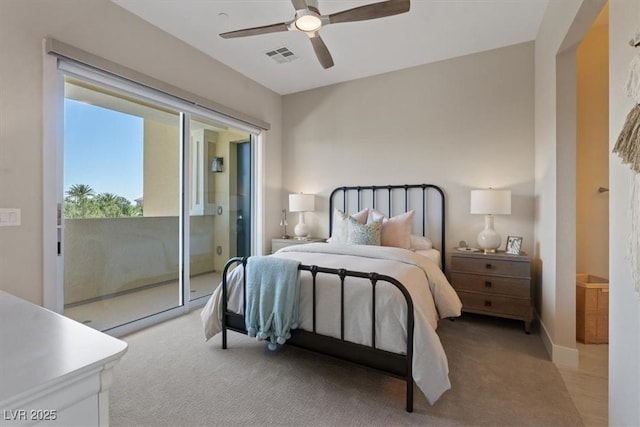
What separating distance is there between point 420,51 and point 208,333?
3.59 m

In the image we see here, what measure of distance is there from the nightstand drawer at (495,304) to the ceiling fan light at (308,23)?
2749mm

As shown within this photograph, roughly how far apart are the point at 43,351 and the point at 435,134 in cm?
375

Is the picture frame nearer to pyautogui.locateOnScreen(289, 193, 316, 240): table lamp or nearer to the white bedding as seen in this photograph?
the white bedding

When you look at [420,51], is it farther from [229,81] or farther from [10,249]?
[10,249]

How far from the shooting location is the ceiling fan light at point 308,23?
2078 millimetres

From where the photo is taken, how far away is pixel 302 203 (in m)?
4.05

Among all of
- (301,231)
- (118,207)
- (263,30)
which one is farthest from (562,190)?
(118,207)

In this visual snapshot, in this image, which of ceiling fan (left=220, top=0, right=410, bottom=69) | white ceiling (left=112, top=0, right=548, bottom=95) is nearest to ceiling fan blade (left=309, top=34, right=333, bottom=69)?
ceiling fan (left=220, top=0, right=410, bottom=69)

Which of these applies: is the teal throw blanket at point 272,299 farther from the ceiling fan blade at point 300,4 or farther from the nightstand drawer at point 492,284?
the nightstand drawer at point 492,284

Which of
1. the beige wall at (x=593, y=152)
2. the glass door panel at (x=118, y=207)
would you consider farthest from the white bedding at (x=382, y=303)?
the beige wall at (x=593, y=152)

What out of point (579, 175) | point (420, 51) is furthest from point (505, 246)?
point (420, 51)

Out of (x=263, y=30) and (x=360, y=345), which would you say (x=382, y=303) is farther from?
(x=263, y=30)

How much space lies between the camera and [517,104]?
10.4ft

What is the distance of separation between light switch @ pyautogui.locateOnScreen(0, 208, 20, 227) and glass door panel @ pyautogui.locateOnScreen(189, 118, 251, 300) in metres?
1.55
